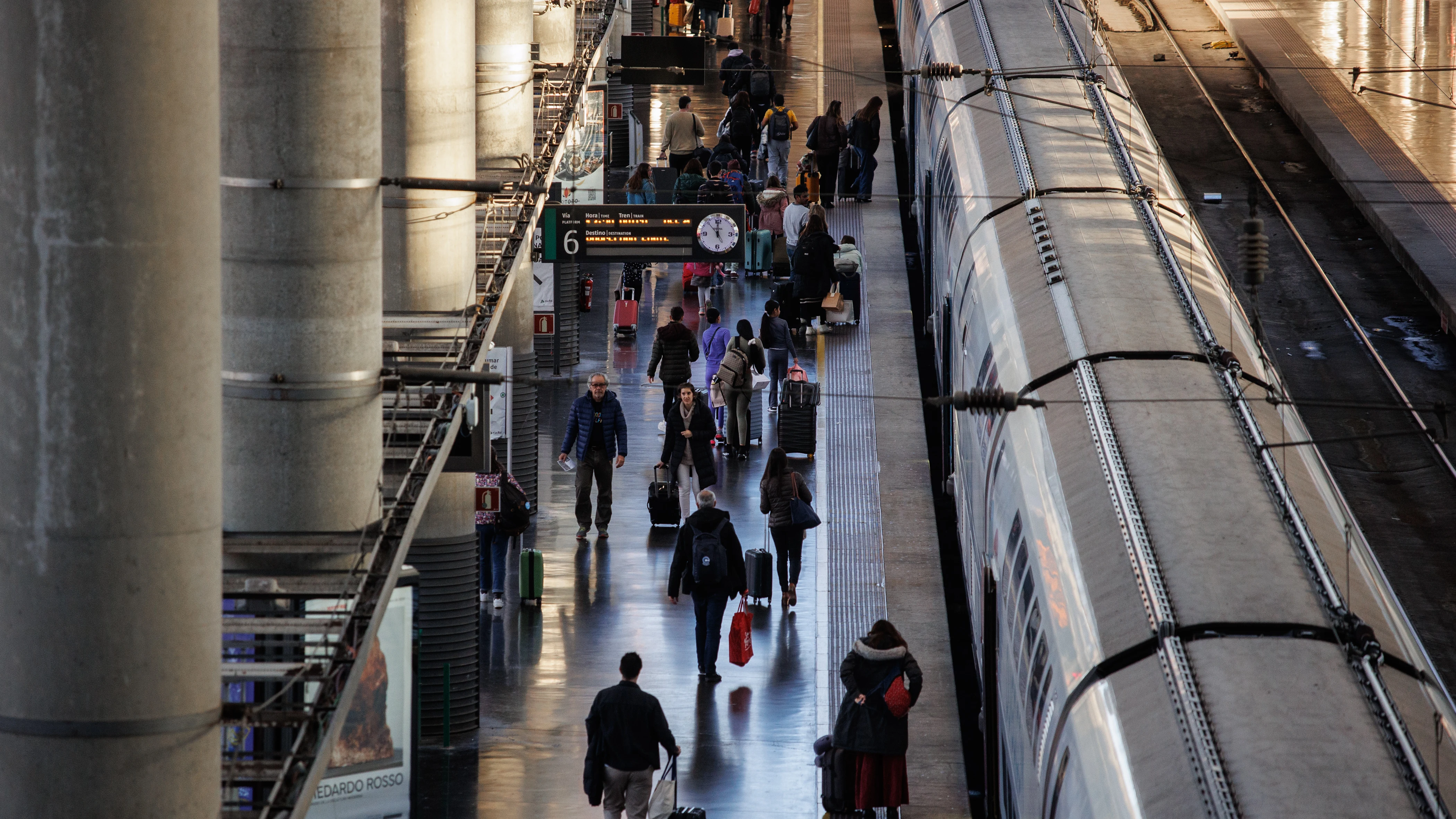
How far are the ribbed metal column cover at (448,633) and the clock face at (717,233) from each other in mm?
7299

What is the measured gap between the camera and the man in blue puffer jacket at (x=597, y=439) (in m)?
19.0

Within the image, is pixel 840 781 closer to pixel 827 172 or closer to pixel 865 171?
pixel 827 172

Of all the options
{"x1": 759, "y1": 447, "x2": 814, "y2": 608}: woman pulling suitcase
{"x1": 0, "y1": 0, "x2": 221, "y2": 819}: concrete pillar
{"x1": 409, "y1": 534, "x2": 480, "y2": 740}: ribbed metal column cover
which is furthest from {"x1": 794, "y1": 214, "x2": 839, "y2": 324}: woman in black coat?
{"x1": 0, "y1": 0, "x2": 221, "y2": 819}: concrete pillar

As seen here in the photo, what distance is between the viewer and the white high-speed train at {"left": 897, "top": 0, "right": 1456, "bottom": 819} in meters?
8.14

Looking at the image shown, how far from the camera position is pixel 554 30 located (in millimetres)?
23938

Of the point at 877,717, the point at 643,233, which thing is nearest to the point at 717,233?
the point at 643,233

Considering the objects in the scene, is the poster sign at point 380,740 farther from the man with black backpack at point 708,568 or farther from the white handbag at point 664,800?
the man with black backpack at point 708,568

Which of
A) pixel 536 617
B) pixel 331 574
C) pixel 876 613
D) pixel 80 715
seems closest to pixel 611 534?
pixel 536 617

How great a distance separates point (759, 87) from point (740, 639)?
69.8 ft

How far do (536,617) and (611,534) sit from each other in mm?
2478

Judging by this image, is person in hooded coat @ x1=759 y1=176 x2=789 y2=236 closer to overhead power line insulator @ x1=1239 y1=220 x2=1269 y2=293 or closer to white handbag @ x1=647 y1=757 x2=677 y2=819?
overhead power line insulator @ x1=1239 y1=220 x2=1269 y2=293

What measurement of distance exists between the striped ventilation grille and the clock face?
2177mm

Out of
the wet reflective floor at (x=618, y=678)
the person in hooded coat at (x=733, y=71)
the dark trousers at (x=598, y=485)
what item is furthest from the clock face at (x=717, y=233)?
the person in hooded coat at (x=733, y=71)

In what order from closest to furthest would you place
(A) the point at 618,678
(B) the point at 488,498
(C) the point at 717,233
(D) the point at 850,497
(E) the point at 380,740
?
1. (E) the point at 380,740
2. (A) the point at 618,678
3. (B) the point at 488,498
4. (D) the point at 850,497
5. (C) the point at 717,233
